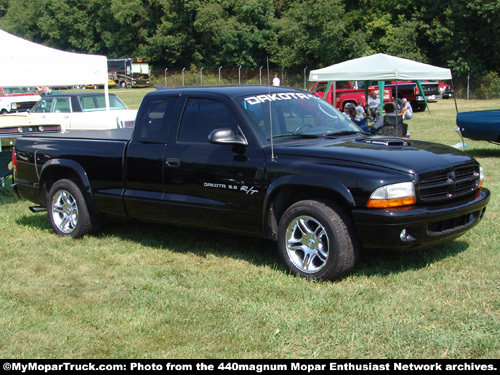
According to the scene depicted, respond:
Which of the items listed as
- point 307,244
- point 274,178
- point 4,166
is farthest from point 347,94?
point 307,244

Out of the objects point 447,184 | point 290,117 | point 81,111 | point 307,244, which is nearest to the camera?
point 447,184

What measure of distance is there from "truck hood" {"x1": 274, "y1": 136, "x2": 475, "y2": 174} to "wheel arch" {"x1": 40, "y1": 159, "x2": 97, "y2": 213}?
8.20 ft

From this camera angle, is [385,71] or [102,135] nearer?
[102,135]

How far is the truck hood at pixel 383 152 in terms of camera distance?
4891 mm

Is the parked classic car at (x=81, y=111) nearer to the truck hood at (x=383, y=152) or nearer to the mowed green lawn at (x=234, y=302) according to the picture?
the mowed green lawn at (x=234, y=302)

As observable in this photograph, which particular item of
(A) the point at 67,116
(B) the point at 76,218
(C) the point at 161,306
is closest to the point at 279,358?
(C) the point at 161,306

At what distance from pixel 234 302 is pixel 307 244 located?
0.87 m

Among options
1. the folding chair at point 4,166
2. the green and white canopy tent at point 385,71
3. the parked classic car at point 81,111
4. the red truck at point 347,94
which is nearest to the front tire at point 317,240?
the folding chair at point 4,166

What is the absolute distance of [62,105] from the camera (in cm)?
1609

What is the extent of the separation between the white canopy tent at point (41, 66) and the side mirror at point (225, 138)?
6317 millimetres

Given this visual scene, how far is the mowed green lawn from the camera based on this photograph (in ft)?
12.8

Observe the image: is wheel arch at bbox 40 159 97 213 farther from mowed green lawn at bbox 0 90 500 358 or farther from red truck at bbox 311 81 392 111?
red truck at bbox 311 81 392 111

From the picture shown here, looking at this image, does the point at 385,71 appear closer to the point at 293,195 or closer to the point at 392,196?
the point at 293,195

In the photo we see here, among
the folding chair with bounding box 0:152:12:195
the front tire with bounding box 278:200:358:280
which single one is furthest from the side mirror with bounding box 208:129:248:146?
the folding chair with bounding box 0:152:12:195
